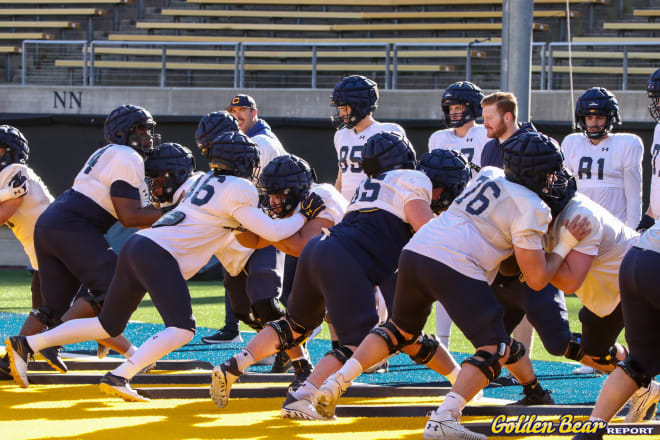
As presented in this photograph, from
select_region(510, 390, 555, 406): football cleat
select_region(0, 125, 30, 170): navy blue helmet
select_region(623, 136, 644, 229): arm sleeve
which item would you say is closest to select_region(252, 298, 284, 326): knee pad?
select_region(510, 390, 555, 406): football cleat

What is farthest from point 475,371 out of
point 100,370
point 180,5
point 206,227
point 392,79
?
point 180,5

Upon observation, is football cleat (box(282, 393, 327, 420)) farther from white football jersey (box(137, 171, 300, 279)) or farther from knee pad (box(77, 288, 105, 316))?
knee pad (box(77, 288, 105, 316))

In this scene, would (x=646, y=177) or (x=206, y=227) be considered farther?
(x=646, y=177)

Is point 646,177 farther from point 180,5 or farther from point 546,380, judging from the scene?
point 180,5

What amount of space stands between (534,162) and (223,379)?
1775 mm

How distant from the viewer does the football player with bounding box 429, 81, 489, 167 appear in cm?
656

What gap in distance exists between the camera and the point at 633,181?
21.0 feet

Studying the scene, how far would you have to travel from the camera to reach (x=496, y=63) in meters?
12.6

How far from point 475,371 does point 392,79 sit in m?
9.57

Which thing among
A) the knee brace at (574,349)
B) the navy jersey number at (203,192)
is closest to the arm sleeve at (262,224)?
the navy jersey number at (203,192)

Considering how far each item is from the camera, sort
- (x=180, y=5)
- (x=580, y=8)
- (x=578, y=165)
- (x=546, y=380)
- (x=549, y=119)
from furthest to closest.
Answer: (x=180, y=5), (x=580, y=8), (x=549, y=119), (x=578, y=165), (x=546, y=380)

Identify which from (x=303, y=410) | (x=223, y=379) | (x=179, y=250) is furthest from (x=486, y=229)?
(x=179, y=250)

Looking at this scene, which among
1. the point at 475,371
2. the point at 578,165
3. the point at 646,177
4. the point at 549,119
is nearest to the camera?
the point at 475,371

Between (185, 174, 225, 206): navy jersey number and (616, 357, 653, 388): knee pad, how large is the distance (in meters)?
2.19
